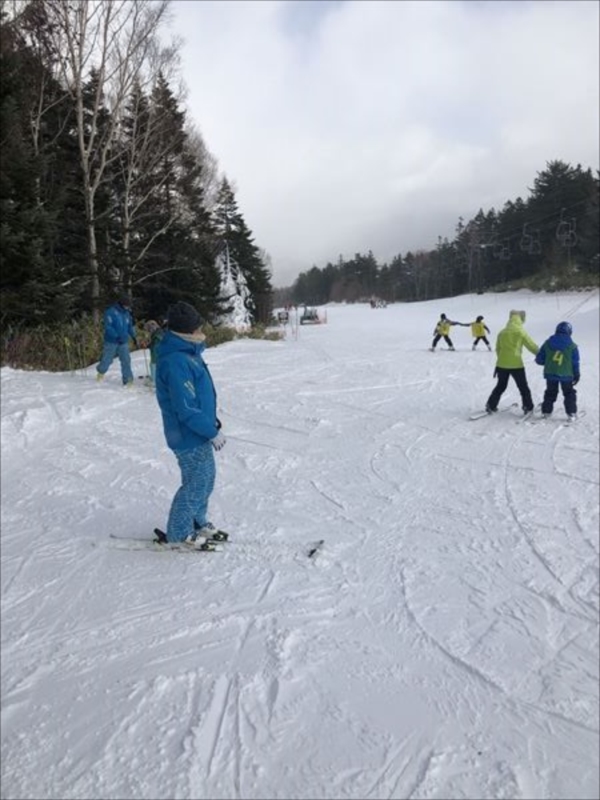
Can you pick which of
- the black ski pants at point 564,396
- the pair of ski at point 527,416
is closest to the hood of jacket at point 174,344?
the pair of ski at point 527,416

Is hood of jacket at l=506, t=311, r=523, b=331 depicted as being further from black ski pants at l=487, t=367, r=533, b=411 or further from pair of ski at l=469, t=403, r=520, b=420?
pair of ski at l=469, t=403, r=520, b=420

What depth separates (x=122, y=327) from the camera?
35.6ft

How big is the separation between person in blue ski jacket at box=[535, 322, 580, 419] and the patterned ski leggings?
6790mm

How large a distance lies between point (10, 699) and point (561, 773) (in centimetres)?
300

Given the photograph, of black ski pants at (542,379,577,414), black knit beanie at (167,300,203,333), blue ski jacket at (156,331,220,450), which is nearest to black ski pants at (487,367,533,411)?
black ski pants at (542,379,577,414)

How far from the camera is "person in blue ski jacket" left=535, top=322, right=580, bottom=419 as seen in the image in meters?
8.94

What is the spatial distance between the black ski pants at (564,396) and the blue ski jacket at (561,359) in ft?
0.32

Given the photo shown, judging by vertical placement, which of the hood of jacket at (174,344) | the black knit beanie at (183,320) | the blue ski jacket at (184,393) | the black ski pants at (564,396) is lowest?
the black ski pants at (564,396)

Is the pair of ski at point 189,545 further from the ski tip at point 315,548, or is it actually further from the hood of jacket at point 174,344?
the hood of jacket at point 174,344

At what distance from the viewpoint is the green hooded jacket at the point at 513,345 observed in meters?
9.29

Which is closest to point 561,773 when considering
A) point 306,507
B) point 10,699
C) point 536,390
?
point 10,699

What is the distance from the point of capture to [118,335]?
1082 cm

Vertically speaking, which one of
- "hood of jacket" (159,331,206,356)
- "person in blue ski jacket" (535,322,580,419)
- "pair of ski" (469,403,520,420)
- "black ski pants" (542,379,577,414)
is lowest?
"pair of ski" (469,403,520,420)

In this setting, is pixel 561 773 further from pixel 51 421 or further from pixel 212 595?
pixel 51 421
